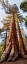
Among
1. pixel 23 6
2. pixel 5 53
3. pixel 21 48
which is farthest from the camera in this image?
pixel 23 6

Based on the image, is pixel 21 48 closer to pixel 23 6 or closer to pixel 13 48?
pixel 13 48

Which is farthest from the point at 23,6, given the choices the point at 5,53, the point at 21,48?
the point at 5,53

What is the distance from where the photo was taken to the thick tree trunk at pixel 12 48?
12.0 feet

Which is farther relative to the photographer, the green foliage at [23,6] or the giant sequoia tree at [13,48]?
the green foliage at [23,6]

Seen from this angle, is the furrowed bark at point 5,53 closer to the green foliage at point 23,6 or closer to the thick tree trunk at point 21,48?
the thick tree trunk at point 21,48

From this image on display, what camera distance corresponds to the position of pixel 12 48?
3.80 metres

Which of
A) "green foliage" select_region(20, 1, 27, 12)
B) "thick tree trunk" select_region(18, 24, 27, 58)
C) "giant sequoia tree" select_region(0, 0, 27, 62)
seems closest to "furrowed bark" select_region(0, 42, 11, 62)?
"giant sequoia tree" select_region(0, 0, 27, 62)

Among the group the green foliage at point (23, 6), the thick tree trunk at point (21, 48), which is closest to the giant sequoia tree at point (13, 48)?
the thick tree trunk at point (21, 48)

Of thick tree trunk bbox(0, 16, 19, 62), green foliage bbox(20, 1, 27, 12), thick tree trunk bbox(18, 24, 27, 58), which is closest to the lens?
thick tree trunk bbox(0, 16, 19, 62)

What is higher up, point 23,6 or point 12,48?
point 23,6

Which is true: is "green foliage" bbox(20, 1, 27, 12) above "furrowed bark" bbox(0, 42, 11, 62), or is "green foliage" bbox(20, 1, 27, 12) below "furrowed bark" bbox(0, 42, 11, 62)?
above

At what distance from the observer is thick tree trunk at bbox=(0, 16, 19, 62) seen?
12.0 feet

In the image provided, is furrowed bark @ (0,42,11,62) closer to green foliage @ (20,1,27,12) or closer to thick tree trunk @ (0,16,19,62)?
thick tree trunk @ (0,16,19,62)

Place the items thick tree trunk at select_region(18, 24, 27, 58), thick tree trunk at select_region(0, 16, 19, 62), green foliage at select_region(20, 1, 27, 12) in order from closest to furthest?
thick tree trunk at select_region(0, 16, 19, 62) < thick tree trunk at select_region(18, 24, 27, 58) < green foliage at select_region(20, 1, 27, 12)
